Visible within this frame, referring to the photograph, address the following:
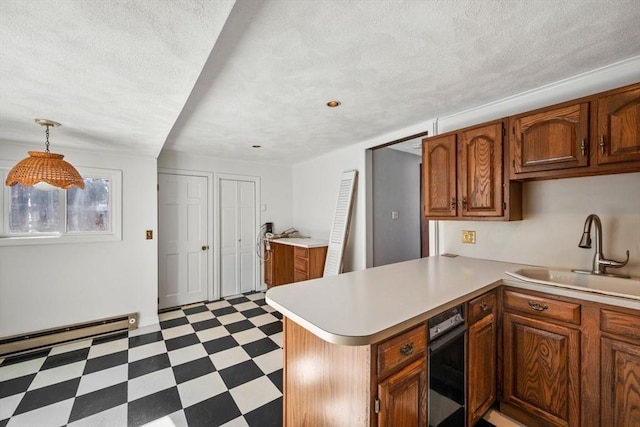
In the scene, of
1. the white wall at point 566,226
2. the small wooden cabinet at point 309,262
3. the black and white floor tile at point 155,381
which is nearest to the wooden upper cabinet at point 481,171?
the white wall at point 566,226

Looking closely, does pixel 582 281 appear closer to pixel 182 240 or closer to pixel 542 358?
pixel 542 358

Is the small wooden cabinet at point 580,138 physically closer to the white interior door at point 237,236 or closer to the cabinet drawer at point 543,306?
the cabinet drawer at point 543,306

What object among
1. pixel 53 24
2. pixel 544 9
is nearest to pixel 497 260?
pixel 544 9

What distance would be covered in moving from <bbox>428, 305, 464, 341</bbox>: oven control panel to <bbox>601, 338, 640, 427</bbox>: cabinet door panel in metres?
0.70

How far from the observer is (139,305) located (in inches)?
125

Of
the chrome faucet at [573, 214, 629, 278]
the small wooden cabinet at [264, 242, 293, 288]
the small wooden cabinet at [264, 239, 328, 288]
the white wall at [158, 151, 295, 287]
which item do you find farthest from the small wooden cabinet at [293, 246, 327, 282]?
the chrome faucet at [573, 214, 629, 278]

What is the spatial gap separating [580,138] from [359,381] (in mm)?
1879

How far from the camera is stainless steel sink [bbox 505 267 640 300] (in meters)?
1.41

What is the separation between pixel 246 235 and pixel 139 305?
1.72 meters

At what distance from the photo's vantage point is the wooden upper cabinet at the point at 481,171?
6.36 ft

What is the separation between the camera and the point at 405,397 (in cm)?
108

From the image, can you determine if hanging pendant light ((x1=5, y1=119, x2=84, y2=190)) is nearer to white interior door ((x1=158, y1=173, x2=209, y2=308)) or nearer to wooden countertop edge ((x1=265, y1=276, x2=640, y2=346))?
white interior door ((x1=158, y1=173, x2=209, y2=308))

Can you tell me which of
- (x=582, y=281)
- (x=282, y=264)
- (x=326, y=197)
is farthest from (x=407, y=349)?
(x=282, y=264)

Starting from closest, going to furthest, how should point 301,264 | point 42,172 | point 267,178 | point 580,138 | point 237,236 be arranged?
point 580,138 < point 42,172 < point 301,264 < point 237,236 < point 267,178
